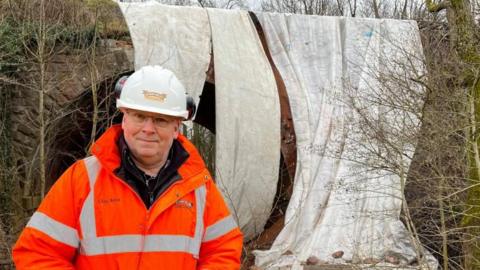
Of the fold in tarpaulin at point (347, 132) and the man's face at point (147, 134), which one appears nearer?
the man's face at point (147, 134)

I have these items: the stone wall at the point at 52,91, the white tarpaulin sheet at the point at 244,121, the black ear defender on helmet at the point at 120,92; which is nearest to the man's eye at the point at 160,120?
the black ear defender on helmet at the point at 120,92

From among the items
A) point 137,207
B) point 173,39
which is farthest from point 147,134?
point 173,39

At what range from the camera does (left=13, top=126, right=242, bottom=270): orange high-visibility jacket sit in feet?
6.79

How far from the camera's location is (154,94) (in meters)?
2.19

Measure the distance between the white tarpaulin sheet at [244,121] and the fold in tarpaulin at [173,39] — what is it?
0.62ft

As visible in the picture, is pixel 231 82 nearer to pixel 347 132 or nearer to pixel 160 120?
pixel 347 132

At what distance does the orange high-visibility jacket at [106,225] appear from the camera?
6.79 ft

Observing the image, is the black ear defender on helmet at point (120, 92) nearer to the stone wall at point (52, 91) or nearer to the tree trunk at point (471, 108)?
the tree trunk at point (471, 108)

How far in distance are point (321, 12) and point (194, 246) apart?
1983cm

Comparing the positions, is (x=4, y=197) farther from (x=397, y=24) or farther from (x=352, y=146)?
(x=397, y=24)

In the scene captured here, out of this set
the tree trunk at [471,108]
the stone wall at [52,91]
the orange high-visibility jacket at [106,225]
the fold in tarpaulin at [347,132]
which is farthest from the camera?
the stone wall at [52,91]

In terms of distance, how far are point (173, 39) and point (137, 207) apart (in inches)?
236

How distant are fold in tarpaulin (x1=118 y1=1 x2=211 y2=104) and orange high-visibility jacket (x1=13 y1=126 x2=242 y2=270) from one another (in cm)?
569

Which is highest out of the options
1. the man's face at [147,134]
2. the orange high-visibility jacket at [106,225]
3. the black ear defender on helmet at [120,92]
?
the black ear defender on helmet at [120,92]
